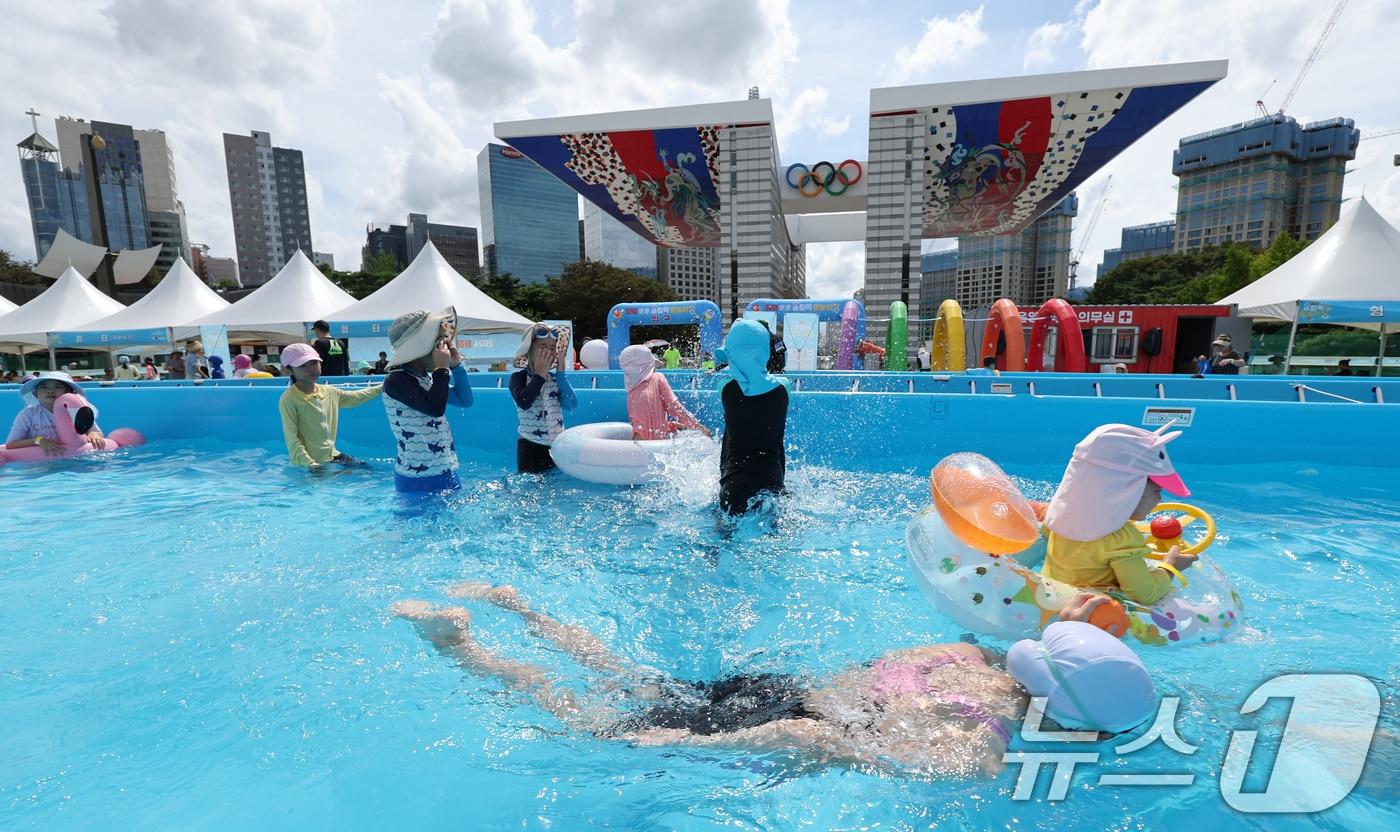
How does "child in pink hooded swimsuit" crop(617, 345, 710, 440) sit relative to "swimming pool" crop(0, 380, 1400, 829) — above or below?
above

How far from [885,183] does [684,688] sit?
55.9 ft

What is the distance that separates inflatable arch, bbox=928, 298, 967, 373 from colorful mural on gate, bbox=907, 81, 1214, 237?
233 inches

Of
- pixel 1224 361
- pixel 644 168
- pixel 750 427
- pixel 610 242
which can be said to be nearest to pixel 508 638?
pixel 750 427

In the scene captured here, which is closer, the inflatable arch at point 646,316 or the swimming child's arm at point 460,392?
the swimming child's arm at point 460,392

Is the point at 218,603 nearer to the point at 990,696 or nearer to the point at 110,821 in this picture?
the point at 110,821

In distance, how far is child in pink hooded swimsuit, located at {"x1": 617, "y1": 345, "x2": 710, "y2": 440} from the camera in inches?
209

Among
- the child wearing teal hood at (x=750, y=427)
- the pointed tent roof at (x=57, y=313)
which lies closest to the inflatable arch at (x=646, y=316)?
the child wearing teal hood at (x=750, y=427)

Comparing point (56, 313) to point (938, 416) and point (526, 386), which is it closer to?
point (526, 386)

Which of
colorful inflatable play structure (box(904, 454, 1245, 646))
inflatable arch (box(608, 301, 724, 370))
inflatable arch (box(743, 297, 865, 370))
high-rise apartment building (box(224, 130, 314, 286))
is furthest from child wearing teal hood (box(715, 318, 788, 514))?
high-rise apartment building (box(224, 130, 314, 286))

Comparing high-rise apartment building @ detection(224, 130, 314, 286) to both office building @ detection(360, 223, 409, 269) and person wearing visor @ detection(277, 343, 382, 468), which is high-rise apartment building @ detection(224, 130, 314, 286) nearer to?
office building @ detection(360, 223, 409, 269)

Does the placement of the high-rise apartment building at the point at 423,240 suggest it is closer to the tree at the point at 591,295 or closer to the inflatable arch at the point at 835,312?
the tree at the point at 591,295

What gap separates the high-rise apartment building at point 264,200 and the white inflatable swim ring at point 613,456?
116 meters

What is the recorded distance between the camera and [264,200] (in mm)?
101438

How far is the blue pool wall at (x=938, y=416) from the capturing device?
5.18m
